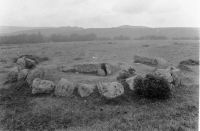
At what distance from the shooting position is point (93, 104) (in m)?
9.11

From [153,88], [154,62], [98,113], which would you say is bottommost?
[98,113]

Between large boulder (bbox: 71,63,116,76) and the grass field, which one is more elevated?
large boulder (bbox: 71,63,116,76)

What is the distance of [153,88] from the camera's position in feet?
30.6

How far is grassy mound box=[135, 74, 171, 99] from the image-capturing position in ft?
A: 30.6

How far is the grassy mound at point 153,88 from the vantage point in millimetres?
9320

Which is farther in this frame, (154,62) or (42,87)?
(154,62)

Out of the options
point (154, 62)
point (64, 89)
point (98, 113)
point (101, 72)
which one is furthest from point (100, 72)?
point (154, 62)

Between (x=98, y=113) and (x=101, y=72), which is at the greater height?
(x=101, y=72)

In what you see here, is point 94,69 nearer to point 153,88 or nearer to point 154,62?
point 153,88

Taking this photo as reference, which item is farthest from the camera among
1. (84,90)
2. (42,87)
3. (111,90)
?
(42,87)

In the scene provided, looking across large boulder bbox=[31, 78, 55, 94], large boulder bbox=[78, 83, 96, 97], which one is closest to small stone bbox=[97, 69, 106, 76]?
large boulder bbox=[78, 83, 96, 97]

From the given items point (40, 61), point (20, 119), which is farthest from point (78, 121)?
point (40, 61)

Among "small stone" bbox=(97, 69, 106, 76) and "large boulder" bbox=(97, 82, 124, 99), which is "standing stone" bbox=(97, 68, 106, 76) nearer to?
"small stone" bbox=(97, 69, 106, 76)

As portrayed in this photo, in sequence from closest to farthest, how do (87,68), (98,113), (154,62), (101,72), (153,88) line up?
(98,113), (153,88), (101,72), (87,68), (154,62)
